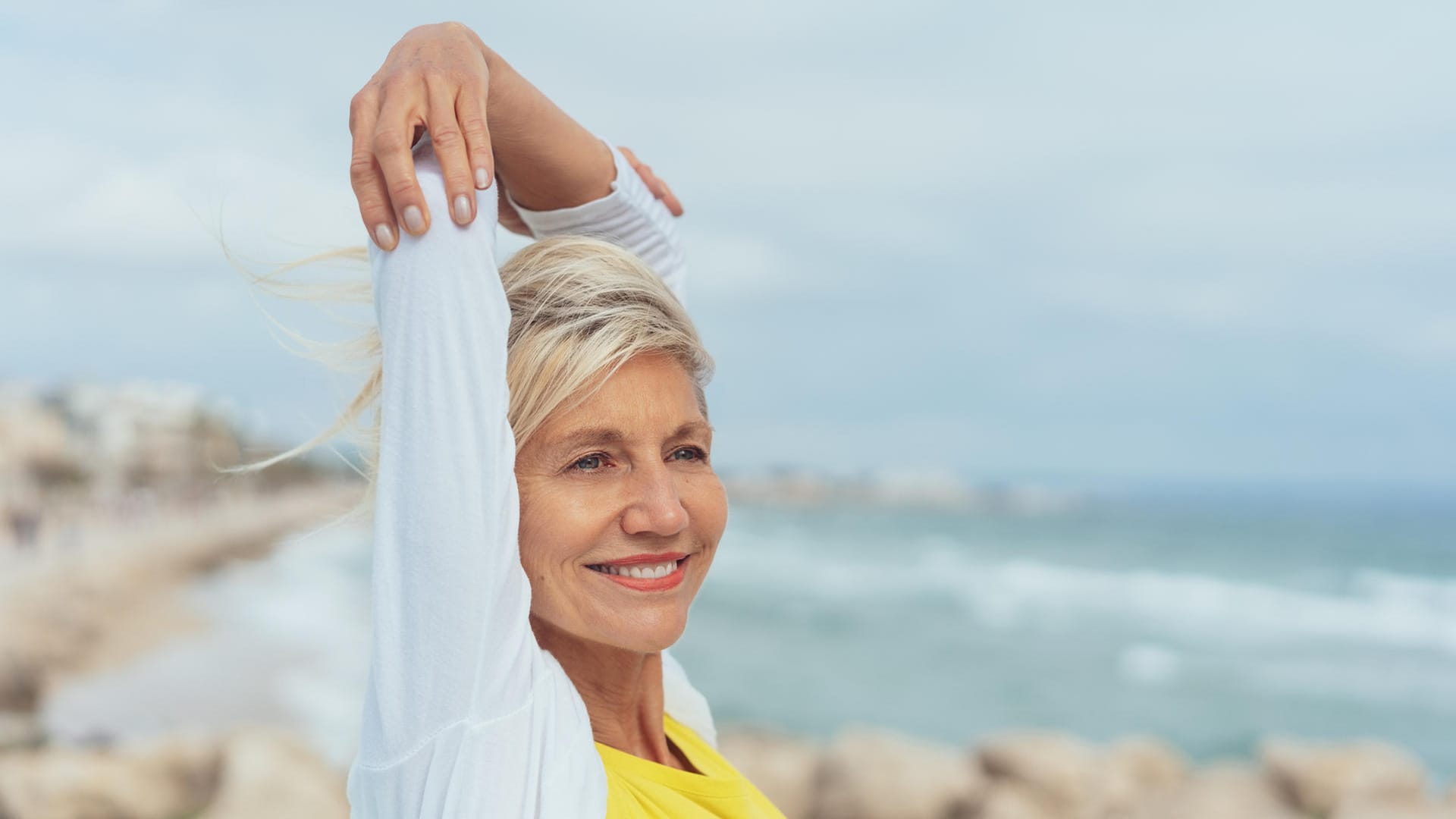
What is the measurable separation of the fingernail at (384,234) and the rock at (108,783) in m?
6.65

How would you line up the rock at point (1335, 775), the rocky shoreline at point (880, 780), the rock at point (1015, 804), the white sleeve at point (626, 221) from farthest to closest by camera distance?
the rock at point (1335, 775), the rock at point (1015, 804), the rocky shoreline at point (880, 780), the white sleeve at point (626, 221)

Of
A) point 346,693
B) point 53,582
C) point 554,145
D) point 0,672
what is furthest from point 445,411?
point 53,582

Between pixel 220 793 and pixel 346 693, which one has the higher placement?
pixel 346 693

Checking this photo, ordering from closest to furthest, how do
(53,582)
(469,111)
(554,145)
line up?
(469,111), (554,145), (53,582)

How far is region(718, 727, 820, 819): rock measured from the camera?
723 cm

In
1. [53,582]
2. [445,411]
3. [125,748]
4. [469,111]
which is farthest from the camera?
[53,582]

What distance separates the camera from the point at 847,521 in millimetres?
56219

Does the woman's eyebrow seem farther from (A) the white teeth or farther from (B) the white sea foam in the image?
(B) the white sea foam

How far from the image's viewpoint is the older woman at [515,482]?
1216 millimetres

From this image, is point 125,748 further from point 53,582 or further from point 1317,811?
point 53,582

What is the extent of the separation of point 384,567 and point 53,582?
2344 cm

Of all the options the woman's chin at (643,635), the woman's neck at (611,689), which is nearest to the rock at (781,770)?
the woman's neck at (611,689)

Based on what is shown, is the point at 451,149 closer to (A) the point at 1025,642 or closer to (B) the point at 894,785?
(B) the point at 894,785

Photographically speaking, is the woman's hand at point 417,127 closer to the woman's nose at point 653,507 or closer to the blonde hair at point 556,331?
the blonde hair at point 556,331
